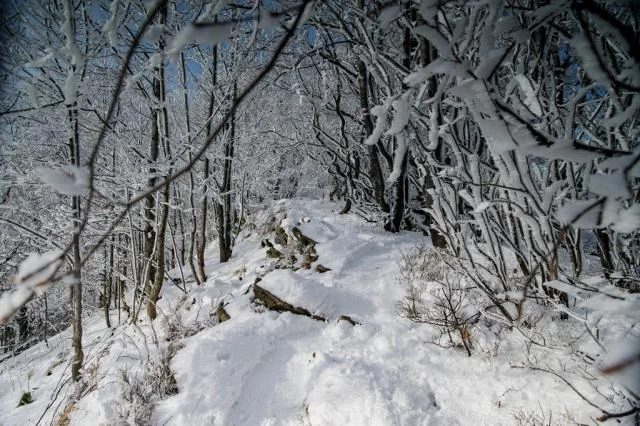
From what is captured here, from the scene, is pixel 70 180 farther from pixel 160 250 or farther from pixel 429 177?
pixel 160 250

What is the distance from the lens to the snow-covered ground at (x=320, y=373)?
78.7 inches

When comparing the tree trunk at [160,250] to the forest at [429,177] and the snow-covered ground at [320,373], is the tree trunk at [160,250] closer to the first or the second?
the forest at [429,177]

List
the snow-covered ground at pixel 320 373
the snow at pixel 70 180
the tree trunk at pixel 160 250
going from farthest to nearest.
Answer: the tree trunk at pixel 160 250, the snow-covered ground at pixel 320 373, the snow at pixel 70 180

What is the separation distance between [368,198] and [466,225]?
4873 millimetres

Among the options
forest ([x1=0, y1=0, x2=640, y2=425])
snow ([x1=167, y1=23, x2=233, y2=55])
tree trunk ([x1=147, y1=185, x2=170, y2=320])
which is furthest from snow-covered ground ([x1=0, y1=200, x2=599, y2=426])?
snow ([x1=167, y1=23, x2=233, y2=55])

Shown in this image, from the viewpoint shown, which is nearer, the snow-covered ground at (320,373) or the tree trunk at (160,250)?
the snow-covered ground at (320,373)

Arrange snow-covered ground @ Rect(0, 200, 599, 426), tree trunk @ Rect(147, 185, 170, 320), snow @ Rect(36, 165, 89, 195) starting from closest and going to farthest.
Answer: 1. snow @ Rect(36, 165, 89, 195)
2. snow-covered ground @ Rect(0, 200, 599, 426)
3. tree trunk @ Rect(147, 185, 170, 320)

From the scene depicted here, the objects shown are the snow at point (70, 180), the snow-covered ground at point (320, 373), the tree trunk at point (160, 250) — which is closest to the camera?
the snow at point (70, 180)

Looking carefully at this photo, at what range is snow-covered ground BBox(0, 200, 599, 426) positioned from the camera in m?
2.00

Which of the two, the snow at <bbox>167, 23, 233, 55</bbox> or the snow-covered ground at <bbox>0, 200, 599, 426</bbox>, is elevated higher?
the snow at <bbox>167, 23, 233, 55</bbox>

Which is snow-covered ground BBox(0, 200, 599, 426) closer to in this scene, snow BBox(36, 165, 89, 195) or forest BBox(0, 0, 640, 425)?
forest BBox(0, 0, 640, 425)

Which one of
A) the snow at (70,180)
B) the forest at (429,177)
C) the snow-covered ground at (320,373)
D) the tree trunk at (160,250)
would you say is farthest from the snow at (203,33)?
the tree trunk at (160,250)

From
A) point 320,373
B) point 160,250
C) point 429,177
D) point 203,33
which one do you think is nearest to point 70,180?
point 203,33

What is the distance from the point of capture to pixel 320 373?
2.58m
